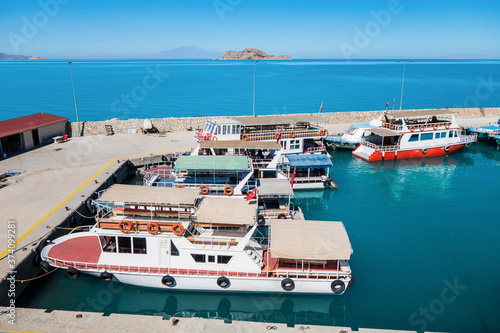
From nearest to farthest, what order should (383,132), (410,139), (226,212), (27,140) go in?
(226,212), (27,140), (383,132), (410,139)

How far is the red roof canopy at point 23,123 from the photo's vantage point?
37.6 meters

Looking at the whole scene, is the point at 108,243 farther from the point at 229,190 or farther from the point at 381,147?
the point at 381,147

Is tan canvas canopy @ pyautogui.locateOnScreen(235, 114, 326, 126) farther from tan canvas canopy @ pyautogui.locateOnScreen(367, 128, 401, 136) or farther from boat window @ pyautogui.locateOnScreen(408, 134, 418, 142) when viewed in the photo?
boat window @ pyautogui.locateOnScreen(408, 134, 418, 142)

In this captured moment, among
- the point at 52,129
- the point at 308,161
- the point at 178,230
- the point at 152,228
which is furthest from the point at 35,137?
the point at 308,161

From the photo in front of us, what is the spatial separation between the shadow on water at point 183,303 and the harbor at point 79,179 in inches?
38.6

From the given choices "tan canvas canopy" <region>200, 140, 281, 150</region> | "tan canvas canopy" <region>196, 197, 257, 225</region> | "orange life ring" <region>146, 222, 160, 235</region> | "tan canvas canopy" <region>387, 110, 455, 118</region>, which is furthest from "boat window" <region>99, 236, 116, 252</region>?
"tan canvas canopy" <region>387, 110, 455, 118</region>

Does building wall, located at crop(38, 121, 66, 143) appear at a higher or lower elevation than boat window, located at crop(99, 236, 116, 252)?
higher

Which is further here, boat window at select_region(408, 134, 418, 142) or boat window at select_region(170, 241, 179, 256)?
boat window at select_region(408, 134, 418, 142)

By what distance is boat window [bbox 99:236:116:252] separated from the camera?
66.0 ft

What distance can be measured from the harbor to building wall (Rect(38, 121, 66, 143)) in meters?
2.30

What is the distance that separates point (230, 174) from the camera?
3009 cm

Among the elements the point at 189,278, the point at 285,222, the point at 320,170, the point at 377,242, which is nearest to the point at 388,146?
the point at 320,170

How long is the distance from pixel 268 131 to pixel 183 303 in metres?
23.4

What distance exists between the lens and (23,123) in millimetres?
41312
